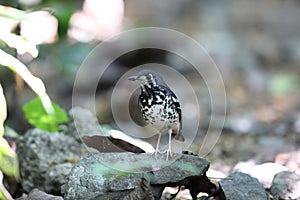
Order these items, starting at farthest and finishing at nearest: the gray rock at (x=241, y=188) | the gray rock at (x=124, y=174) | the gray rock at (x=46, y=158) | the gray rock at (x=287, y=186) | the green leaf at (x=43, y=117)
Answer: the green leaf at (x=43, y=117), the gray rock at (x=46, y=158), the gray rock at (x=287, y=186), the gray rock at (x=241, y=188), the gray rock at (x=124, y=174)

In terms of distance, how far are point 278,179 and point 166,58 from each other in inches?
205

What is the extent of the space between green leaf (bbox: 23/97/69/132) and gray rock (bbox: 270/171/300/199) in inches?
51.7

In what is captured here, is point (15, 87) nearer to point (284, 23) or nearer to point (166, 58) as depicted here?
point (166, 58)

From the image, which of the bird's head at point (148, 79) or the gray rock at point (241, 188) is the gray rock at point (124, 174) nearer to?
the gray rock at point (241, 188)

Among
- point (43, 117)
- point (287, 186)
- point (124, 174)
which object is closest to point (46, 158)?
point (43, 117)

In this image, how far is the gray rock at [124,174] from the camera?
3.22 m

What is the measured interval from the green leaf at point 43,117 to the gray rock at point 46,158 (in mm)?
41

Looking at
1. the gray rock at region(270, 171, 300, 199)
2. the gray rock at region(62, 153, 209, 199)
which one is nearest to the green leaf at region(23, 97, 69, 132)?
the gray rock at region(62, 153, 209, 199)

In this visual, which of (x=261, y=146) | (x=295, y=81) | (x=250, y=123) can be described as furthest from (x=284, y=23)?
(x=261, y=146)

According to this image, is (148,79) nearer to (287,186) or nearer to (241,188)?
(241,188)

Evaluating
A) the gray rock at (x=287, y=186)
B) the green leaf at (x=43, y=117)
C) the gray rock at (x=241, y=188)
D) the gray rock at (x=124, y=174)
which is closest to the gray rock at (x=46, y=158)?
the green leaf at (x=43, y=117)

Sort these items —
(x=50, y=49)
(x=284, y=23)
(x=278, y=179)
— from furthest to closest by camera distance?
(x=284, y=23)
(x=50, y=49)
(x=278, y=179)

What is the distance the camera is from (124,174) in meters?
3.25

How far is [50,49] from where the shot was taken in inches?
212
